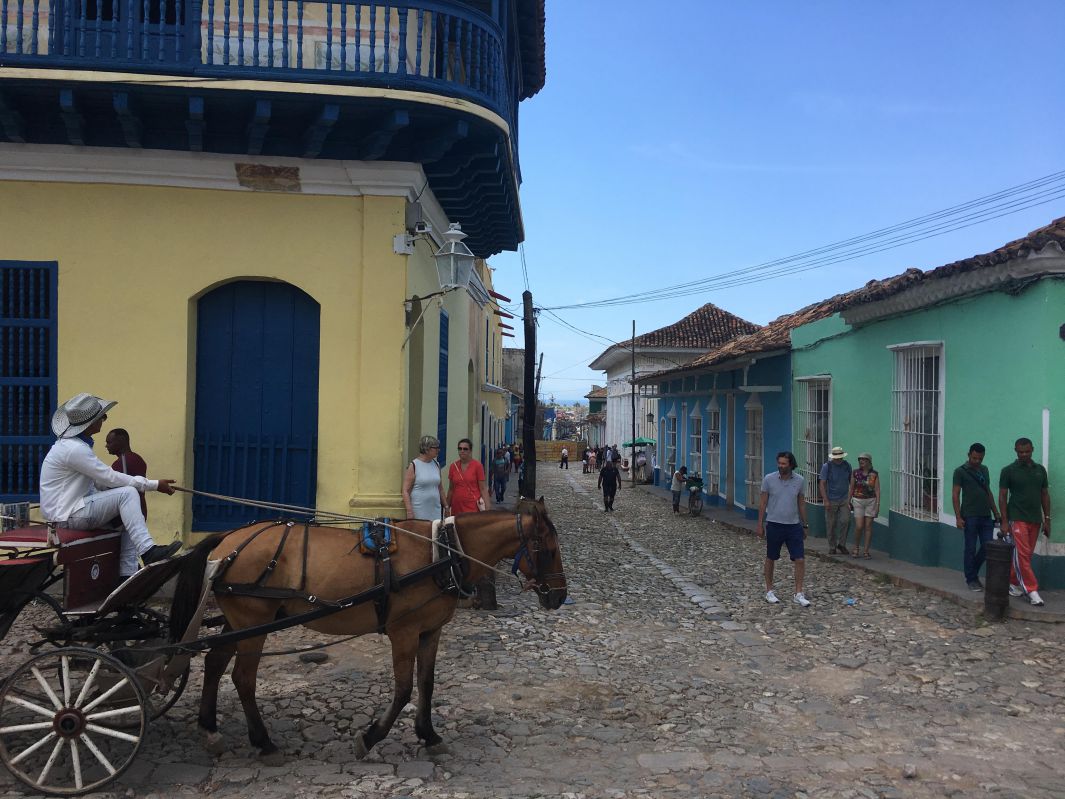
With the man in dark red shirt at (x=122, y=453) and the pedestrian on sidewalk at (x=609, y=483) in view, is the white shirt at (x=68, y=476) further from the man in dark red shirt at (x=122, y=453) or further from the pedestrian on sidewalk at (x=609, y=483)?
the pedestrian on sidewalk at (x=609, y=483)

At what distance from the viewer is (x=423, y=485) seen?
7312 millimetres

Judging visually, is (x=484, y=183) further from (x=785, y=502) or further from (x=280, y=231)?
(x=785, y=502)

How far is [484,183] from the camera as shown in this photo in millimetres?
9133

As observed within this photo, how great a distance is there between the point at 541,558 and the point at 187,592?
1.82 meters

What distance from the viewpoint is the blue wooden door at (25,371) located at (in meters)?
7.70

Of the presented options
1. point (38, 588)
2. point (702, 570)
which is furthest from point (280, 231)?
point (702, 570)

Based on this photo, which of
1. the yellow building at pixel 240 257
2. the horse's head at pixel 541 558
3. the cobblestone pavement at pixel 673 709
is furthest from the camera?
the yellow building at pixel 240 257

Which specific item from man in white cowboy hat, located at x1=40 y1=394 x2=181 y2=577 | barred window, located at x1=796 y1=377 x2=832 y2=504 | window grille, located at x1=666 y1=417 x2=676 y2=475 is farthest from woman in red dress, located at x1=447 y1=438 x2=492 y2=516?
window grille, located at x1=666 y1=417 x2=676 y2=475

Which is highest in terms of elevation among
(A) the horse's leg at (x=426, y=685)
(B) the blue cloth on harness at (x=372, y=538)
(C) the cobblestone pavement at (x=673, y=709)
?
(B) the blue cloth on harness at (x=372, y=538)

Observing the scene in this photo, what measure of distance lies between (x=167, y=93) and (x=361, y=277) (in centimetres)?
213

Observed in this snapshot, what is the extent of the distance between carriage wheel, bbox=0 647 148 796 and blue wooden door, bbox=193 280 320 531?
3.85m

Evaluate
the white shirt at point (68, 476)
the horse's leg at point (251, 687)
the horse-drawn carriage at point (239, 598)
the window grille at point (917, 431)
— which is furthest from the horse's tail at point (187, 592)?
the window grille at point (917, 431)

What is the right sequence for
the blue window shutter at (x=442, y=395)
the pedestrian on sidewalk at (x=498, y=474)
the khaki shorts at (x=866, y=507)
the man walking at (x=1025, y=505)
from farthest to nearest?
the pedestrian on sidewalk at (x=498, y=474), the khaki shorts at (x=866, y=507), the blue window shutter at (x=442, y=395), the man walking at (x=1025, y=505)

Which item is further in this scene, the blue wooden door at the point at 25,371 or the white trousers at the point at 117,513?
the blue wooden door at the point at 25,371
